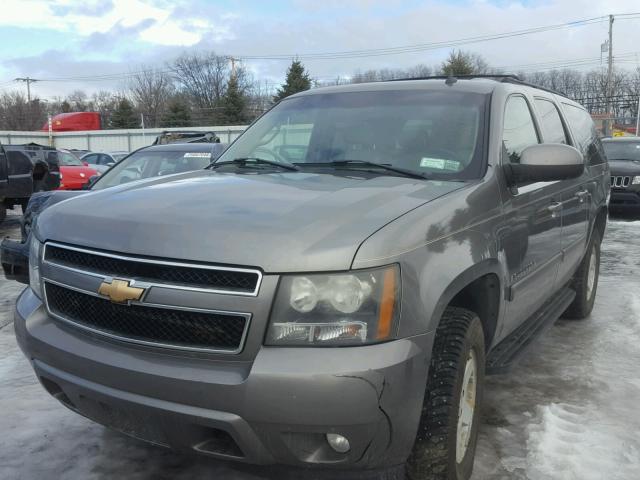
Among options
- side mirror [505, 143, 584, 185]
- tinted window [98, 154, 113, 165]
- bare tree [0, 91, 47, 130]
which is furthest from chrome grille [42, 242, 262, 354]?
bare tree [0, 91, 47, 130]

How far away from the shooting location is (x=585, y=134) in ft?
16.4

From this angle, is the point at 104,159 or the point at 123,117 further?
the point at 123,117

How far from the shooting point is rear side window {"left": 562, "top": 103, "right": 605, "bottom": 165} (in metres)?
4.63

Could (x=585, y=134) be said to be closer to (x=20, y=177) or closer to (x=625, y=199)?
(x=625, y=199)

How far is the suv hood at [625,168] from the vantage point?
1109 centimetres

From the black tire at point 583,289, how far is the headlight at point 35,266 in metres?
4.09

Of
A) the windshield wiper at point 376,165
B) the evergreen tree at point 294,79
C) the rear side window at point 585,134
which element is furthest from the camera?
the evergreen tree at point 294,79

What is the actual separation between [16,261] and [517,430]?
363cm

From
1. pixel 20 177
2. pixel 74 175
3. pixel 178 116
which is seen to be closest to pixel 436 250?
pixel 20 177

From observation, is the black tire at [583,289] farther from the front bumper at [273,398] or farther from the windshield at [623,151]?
the windshield at [623,151]

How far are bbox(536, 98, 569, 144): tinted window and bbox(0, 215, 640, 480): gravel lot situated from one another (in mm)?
1415

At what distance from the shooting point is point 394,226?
2.08 meters

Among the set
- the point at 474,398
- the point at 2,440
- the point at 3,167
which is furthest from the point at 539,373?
the point at 3,167

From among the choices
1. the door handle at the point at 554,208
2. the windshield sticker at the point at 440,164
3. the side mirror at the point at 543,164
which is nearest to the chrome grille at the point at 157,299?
the windshield sticker at the point at 440,164
